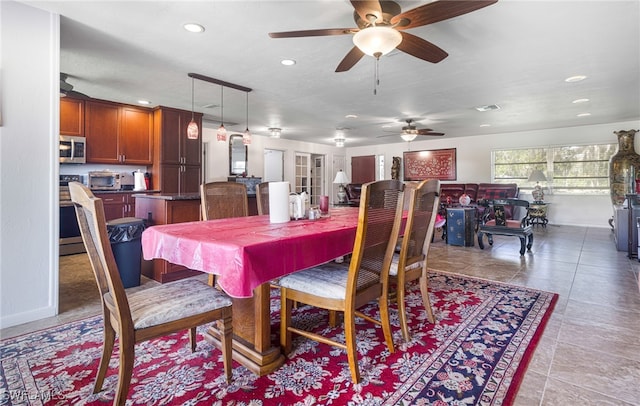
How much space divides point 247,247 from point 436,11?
5.93 feet

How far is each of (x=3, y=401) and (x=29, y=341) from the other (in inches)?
27.5

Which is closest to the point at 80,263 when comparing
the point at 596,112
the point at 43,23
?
the point at 43,23

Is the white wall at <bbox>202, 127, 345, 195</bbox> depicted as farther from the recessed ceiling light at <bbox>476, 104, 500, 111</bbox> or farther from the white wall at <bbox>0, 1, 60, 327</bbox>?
the recessed ceiling light at <bbox>476, 104, 500, 111</bbox>

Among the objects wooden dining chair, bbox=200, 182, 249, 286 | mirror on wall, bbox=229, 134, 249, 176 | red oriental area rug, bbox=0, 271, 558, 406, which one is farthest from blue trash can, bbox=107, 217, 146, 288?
mirror on wall, bbox=229, 134, 249, 176

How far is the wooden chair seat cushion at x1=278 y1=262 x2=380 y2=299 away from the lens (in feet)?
5.48

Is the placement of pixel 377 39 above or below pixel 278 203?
above

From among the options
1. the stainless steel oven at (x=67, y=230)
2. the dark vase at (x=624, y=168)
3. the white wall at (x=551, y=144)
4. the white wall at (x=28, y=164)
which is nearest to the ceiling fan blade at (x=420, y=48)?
the white wall at (x=28, y=164)

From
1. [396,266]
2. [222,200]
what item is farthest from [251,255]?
[222,200]

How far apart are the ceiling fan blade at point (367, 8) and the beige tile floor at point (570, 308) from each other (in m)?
2.26

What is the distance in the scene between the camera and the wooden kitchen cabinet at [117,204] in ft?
16.7

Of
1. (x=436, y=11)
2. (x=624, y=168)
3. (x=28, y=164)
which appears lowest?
(x=28, y=164)

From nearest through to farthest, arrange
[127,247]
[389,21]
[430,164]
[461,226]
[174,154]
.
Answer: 1. [389,21]
2. [127,247]
3. [461,226]
4. [174,154]
5. [430,164]

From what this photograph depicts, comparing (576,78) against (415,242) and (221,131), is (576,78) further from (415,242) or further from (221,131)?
(221,131)

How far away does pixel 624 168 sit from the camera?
6477 millimetres
